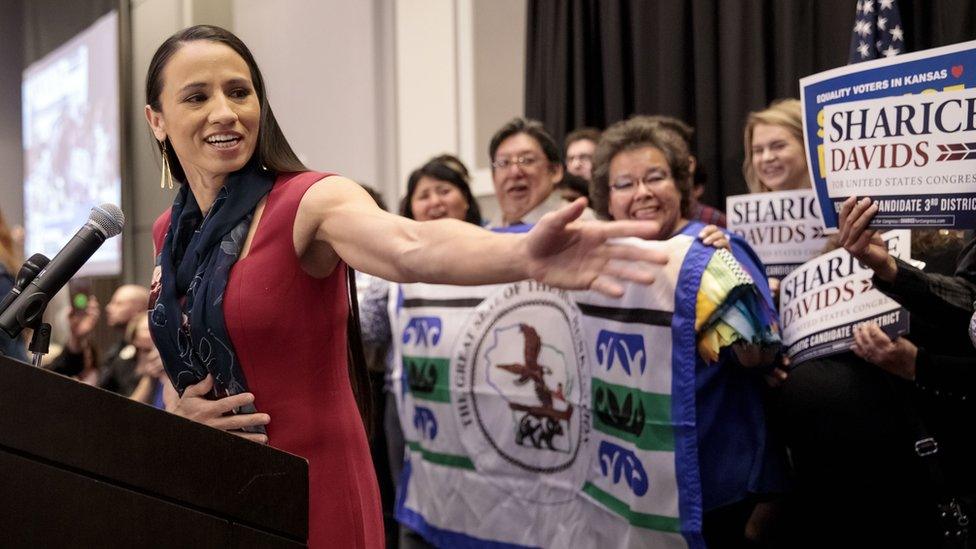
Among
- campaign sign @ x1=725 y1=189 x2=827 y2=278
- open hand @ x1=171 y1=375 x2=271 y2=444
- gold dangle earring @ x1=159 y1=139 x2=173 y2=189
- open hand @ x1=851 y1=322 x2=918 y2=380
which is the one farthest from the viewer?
campaign sign @ x1=725 y1=189 x2=827 y2=278

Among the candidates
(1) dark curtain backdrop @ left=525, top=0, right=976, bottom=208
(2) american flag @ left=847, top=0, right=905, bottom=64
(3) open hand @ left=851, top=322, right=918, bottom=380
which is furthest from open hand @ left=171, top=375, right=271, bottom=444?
(1) dark curtain backdrop @ left=525, top=0, right=976, bottom=208

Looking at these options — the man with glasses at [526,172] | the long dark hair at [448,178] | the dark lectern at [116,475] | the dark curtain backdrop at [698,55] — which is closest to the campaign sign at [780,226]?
the man with glasses at [526,172]

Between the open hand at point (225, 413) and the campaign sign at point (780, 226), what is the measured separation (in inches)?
66.3

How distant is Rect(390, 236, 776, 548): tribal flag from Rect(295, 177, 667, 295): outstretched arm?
123 centimetres

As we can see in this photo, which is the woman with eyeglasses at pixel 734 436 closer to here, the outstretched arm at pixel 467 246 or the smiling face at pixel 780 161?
the smiling face at pixel 780 161

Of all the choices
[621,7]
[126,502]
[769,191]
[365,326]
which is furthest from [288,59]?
[126,502]

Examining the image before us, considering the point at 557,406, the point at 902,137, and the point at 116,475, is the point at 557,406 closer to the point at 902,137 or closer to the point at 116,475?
the point at 902,137

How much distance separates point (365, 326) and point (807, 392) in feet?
6.31

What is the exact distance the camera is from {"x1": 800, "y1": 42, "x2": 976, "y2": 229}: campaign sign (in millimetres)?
2082

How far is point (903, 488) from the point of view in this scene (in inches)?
94.8

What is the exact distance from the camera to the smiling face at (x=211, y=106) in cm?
169

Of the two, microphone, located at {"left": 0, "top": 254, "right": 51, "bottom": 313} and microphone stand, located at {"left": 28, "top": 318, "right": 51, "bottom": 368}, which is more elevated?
microphone, located at {"left": 0, "top": 254, "right": 51, "bottom": 313}

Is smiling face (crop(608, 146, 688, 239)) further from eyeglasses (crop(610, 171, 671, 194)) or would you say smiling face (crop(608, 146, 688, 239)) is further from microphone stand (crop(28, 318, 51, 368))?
microphone stand (crop(28, 318, 51, 368))

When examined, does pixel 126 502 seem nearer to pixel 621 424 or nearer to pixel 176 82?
pixel 176 82
